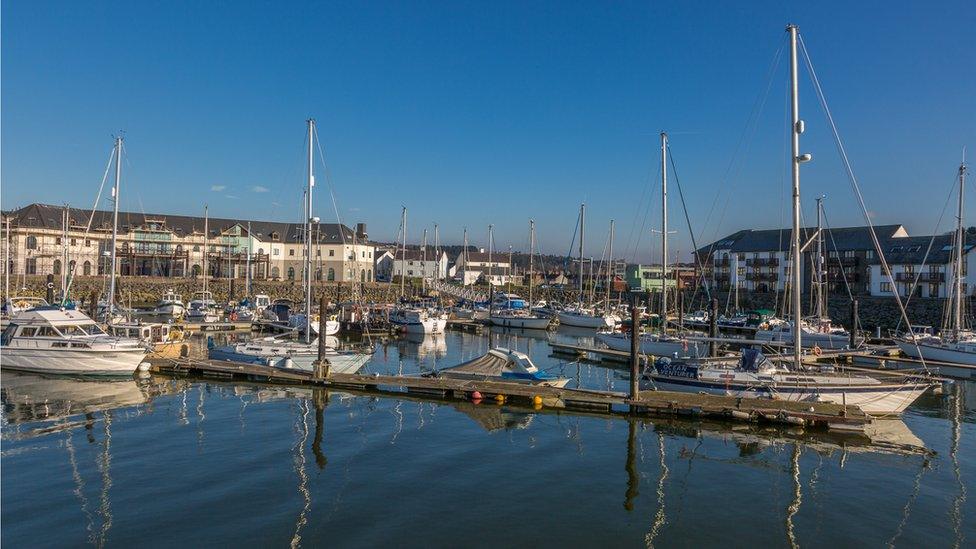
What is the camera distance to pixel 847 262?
9488 cm

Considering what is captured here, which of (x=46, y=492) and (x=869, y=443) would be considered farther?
(x=869, y=443)

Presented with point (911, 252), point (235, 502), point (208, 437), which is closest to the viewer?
point (235, 502)

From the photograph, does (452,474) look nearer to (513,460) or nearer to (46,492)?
(513,460)

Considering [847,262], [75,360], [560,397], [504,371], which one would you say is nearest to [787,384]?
[560,397]

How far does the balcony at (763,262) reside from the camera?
332 feet

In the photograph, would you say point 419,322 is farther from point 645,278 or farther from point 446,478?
point 645,278

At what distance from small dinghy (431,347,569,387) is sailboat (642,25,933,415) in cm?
628

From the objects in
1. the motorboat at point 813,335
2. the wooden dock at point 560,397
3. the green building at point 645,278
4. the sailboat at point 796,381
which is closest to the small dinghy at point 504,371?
the wooden dock at point 560,397

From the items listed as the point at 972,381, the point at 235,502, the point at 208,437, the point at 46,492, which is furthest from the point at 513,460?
the point at 972,381

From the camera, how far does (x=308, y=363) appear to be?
115 ft

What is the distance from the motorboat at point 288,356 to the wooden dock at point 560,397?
1382 mm

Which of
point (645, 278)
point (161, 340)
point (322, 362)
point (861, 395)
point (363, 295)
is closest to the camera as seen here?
→ point (861, 395)

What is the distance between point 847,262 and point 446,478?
94715 millimetres

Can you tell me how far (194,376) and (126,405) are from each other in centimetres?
695
